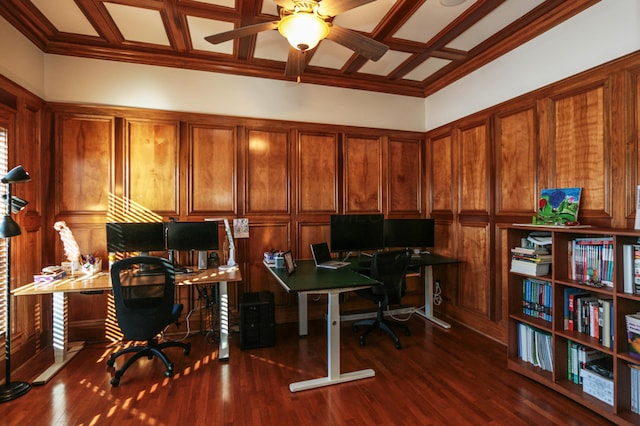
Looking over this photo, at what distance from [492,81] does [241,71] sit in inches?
116

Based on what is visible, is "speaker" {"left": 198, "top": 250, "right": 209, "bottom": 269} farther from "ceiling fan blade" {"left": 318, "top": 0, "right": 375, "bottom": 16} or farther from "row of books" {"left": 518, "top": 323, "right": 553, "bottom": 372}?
"row of books" {"left": 518, "top": 323, "right": 553, "bottom": 372}

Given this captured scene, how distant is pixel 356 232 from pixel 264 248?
1179 mm

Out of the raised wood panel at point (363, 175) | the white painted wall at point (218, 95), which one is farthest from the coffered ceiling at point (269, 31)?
the raised wood panel at point (363, 175)

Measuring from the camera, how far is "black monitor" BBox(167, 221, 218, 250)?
345 centimetres

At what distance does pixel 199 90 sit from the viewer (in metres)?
3.80

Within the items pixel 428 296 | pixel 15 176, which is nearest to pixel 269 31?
pixel 15 176

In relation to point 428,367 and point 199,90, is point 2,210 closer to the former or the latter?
point 199,90

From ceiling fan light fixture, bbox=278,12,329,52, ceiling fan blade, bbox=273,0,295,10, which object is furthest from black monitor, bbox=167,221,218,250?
ceiling fan blade, bbox=273,0,295,10

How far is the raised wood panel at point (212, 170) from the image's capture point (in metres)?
3.78

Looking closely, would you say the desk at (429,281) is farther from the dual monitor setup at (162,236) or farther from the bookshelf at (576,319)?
the dual monitor setup at (162,236)

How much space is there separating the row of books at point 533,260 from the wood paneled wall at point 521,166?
0.13m

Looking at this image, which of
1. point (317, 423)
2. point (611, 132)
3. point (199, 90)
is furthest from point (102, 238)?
point (611, 132)

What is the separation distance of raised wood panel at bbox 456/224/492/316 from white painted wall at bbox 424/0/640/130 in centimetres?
150

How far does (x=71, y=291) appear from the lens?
277 cm
